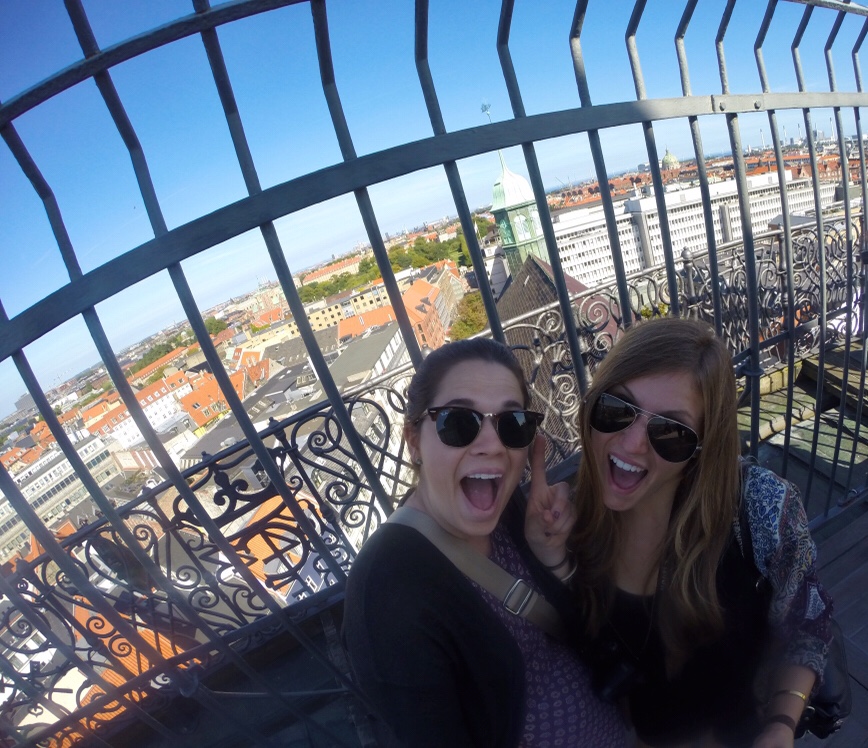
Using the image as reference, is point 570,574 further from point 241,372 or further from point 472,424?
point 241,372

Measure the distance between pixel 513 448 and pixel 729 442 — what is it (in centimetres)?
63

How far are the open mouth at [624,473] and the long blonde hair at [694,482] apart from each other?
0.50 ft

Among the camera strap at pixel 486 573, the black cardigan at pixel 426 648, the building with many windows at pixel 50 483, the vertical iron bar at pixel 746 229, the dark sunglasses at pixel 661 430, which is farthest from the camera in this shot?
the vertical iron bar at pixel 746 229

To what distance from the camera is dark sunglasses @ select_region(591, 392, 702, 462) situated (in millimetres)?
1416

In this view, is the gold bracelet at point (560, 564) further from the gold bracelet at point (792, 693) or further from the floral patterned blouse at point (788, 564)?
the gold bracelet at point (792, 693)

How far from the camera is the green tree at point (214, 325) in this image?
1461mm

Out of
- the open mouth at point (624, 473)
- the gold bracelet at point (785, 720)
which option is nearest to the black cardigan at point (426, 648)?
the open mouth at point (624, 473)

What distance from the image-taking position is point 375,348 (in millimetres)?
4566

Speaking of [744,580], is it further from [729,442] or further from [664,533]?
[729,442]

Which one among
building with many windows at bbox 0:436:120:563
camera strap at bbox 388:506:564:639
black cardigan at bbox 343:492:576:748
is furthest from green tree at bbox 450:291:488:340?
black cardigan at bbox 343:492:576:748

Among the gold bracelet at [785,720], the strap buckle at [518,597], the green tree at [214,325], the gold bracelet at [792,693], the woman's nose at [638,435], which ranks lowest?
the gold bracelet at [785,720]

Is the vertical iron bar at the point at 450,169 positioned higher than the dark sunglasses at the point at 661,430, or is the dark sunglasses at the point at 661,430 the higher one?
the vertical iron bar at the point at 450,169

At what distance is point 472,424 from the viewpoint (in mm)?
1387

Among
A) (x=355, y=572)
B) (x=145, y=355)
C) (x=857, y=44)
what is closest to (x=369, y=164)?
(x=145, y=355)
